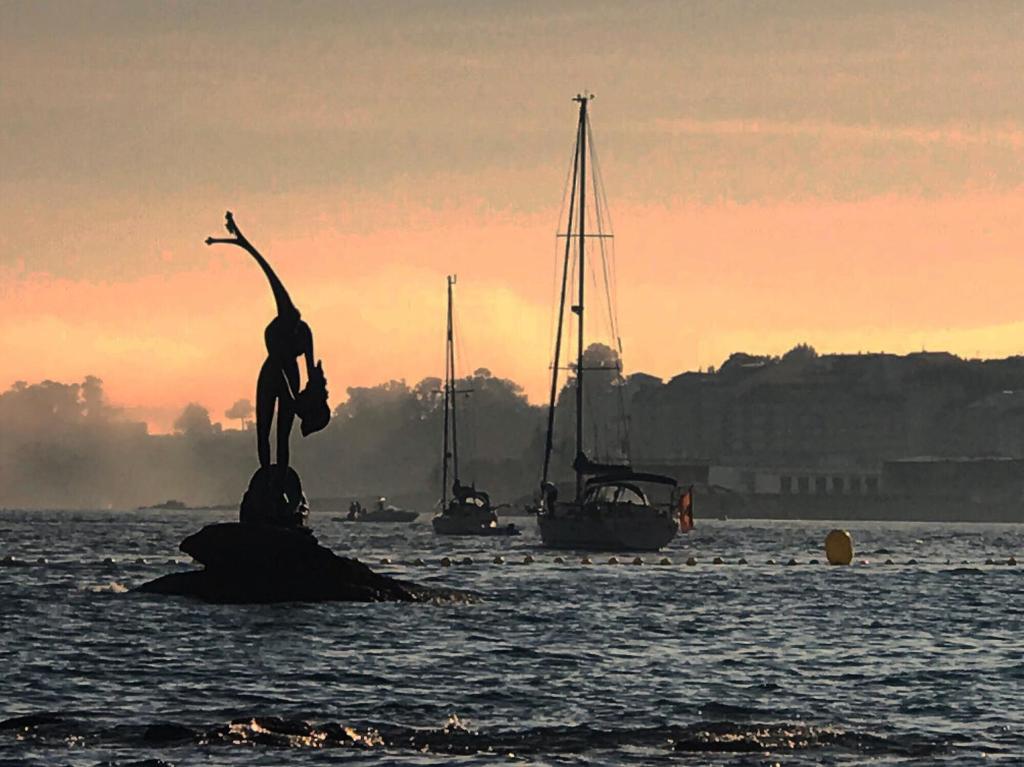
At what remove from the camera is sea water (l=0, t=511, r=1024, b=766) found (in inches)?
1253

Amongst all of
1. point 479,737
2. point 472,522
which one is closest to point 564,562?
point 472,522

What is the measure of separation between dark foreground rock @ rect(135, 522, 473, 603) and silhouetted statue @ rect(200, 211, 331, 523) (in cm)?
94

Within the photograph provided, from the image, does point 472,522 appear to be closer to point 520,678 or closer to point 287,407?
point 287,407

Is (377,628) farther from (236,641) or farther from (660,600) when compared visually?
(660,600)

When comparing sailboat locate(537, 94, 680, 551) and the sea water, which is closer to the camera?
the sea water

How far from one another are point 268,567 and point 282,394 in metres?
4.90

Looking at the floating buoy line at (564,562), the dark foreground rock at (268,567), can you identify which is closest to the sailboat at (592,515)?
the floating buoy line at (564,562)

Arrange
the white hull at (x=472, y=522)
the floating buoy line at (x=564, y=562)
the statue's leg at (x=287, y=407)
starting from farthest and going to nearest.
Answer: the white hull at (x=472, y=522) → the floating buoy line at (x=564, y=562) → the statue's leg at (x=287, y=407)

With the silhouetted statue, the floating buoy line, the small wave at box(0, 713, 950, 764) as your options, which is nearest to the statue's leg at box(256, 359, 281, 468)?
the silhouetted statue

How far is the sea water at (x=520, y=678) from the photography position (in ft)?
104

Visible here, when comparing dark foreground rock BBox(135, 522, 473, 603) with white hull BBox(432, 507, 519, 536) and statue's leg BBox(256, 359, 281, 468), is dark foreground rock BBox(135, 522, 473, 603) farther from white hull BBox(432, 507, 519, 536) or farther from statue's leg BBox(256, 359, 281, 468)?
white hull BBox(432, 507, 519, 536)

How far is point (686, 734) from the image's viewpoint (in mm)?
33688

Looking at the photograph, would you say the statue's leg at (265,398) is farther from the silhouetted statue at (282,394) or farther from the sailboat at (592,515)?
the sailboat at (592,515)

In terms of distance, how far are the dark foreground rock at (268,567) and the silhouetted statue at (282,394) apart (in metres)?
0.94
